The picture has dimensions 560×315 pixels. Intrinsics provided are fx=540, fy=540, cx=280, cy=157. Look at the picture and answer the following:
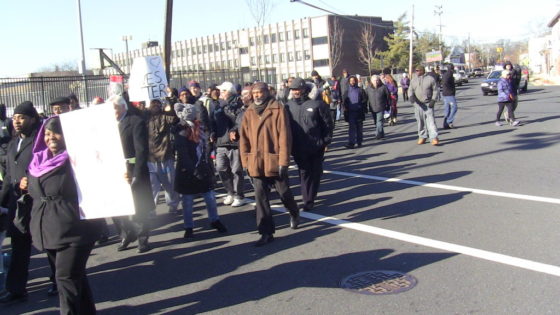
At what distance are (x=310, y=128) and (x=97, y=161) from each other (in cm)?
414

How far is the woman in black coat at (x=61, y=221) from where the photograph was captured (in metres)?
4.06

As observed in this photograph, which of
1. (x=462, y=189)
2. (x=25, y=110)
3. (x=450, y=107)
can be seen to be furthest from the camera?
(x=450, y=107)

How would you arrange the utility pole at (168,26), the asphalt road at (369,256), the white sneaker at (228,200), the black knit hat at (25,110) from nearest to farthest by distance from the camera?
the asphalt road at (369,256)
the black knit hat at (25,110)
the white sneaker at (228,200)
the utility pole at (168,26)

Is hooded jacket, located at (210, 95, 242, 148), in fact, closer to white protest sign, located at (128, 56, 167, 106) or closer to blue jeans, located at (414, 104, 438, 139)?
white protest sign, located at (128, 56, 167, 106)

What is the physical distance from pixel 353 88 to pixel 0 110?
27.2 ft

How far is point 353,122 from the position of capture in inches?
555

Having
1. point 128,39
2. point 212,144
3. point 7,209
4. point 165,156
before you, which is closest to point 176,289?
point 7,209

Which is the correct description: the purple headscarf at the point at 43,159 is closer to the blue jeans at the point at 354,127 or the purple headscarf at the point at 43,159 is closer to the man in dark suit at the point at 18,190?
the man in dark suit at the point at 18,190

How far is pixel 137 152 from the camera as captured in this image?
6.40m

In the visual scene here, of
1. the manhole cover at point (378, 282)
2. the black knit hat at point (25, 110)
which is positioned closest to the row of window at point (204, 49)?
the black knit hat at point (25, 110)

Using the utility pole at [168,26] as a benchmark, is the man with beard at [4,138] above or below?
below

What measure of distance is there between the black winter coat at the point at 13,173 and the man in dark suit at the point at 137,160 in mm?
1340

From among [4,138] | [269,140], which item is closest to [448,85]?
[269,140]

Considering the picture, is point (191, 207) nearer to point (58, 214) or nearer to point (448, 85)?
point (58, 214)
